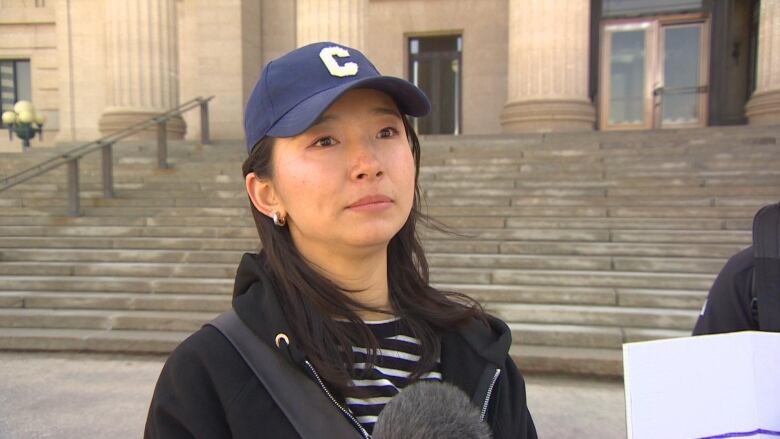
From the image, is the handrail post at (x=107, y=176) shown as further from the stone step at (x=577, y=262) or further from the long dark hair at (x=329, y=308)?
the long dark hair at (x=329, y=308)

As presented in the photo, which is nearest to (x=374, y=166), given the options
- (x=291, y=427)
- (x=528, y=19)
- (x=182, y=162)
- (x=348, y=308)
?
(x=348, y=308)

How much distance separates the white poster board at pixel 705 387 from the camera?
1.20 meters

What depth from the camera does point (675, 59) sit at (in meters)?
15.5

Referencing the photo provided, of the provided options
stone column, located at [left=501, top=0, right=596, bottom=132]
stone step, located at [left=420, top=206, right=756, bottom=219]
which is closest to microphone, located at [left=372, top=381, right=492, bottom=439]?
stone step, located at [left=420, top=206, right=756, bottom=219]

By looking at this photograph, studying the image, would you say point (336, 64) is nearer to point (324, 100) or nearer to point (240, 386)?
point (324, 100)

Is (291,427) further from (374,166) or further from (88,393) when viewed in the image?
(88,393)

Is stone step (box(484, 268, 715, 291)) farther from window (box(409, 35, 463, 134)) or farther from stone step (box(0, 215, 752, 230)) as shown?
window (box(409, 35, 463, 134))

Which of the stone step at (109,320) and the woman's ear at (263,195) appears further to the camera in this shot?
the stone step at (109,320)

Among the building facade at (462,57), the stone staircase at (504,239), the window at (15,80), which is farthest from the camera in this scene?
the window at (15,80)

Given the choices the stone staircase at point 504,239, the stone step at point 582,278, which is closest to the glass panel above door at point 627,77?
the stone staircase at point 504,239

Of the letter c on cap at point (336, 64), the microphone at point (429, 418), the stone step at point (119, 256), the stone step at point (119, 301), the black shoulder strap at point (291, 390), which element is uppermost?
the letter c on cap at point (336, 64)

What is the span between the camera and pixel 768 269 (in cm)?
163

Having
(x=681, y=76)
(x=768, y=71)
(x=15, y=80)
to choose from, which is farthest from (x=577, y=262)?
(x=15, y=80)

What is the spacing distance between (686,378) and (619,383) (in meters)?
3.88
